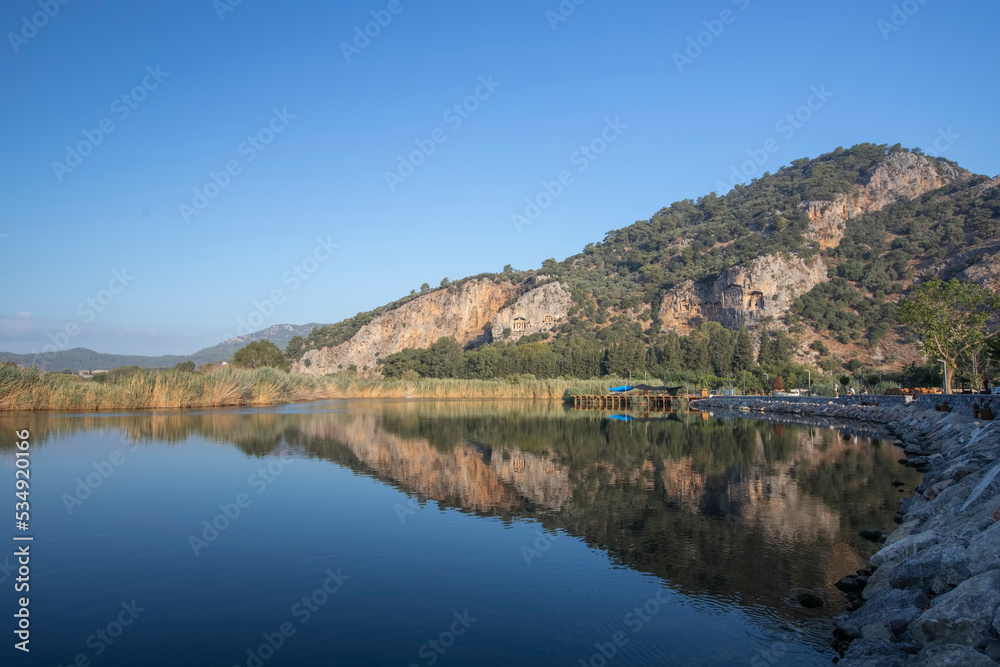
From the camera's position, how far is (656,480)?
16.2 meters

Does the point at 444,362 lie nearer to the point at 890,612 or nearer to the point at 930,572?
the point at 930,572

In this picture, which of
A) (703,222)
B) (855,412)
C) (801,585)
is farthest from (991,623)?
(703,222)

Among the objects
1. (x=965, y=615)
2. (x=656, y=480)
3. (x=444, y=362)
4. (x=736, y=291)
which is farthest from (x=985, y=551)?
(x=736, y=291)

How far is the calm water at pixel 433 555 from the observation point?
6.62 meters

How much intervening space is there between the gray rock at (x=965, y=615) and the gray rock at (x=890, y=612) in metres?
A: 0.53

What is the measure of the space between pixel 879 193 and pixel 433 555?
118m

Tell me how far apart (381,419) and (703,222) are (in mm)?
118672

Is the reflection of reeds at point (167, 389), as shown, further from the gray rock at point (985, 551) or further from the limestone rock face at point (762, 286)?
the limestone rock face at point (762, 286)

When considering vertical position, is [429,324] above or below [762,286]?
below

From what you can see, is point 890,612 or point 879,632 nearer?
point 879,632

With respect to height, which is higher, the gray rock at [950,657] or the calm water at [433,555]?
the gray rock at [950,657]

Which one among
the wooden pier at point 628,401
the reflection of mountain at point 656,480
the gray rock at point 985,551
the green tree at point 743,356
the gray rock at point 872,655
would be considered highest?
the green tree at point 743,356

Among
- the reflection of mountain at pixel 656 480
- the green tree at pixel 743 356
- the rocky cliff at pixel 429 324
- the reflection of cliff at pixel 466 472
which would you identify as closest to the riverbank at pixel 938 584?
the reflection of mountain at pixel 656 480

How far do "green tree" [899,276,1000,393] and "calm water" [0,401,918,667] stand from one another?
19009mm
